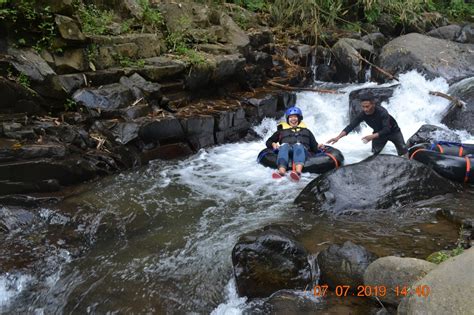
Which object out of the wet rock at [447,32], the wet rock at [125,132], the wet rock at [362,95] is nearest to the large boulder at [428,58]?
the wet rock at [362,95]

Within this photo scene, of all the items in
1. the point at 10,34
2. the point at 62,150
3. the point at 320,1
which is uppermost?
the point at 320,1

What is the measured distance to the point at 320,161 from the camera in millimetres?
7109

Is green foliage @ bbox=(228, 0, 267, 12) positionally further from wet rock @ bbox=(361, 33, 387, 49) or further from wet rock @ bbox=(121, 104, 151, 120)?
wet rock @ bbox=(121, 104, 151, 120)

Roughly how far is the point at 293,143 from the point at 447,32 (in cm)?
1017

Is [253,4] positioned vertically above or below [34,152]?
above

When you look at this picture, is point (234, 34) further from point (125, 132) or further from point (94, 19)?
point (125, 132)

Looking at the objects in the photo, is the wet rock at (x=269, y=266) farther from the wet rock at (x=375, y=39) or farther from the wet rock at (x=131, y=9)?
the wet rock at (x=375, y=39)

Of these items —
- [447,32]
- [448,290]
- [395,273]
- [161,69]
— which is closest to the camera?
[448,290]

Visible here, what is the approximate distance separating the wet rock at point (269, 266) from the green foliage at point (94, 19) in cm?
598

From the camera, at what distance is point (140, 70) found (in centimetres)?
822

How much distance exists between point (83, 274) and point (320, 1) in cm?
1204

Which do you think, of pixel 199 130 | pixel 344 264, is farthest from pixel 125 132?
pixel 344 264

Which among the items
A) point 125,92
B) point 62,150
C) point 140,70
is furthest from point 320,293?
point 140,70

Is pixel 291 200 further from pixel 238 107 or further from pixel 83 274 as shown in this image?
pixel 238 107
